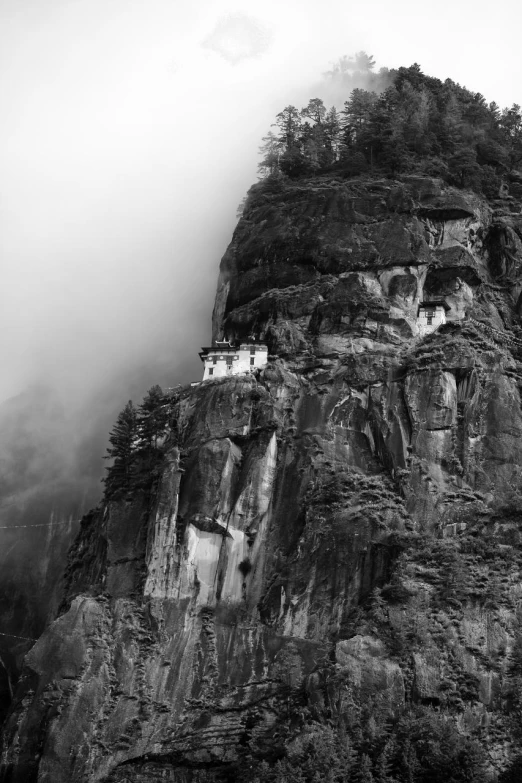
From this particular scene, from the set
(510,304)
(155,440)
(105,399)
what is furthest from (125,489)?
(510,304)

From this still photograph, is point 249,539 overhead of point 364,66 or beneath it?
beneath

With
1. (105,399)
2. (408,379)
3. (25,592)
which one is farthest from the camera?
(105,399)

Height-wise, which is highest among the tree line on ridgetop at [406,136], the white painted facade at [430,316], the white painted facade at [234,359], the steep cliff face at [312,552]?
the tree line on ridgetop at [406,136]

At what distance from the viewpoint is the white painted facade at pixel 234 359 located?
289 ft

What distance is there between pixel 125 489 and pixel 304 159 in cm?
3924


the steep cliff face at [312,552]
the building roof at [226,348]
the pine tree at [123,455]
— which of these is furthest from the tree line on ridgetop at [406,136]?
the pine tree at [123,455]

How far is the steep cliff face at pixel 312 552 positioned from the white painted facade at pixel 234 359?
132cm

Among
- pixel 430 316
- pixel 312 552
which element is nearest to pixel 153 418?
pixel 312 552

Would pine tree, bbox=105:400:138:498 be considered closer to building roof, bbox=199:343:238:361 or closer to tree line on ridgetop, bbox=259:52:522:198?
building roof, bbox=199:343:238:361

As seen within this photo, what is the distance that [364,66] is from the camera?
5054 inches

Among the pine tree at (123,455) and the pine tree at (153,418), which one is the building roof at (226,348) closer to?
the pine tree at (153,418)

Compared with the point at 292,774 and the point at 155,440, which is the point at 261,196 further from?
the point at 292,774

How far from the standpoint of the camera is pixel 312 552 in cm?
7406

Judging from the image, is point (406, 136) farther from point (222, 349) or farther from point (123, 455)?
point (123, 455)
